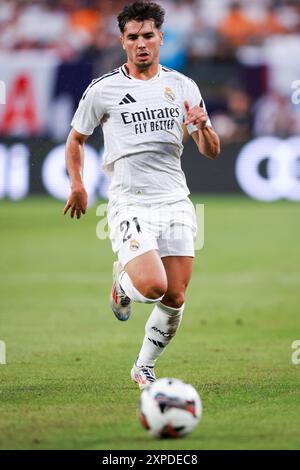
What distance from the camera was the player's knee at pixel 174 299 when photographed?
6953 mm

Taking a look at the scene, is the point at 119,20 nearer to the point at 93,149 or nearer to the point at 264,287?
the point at 264,287

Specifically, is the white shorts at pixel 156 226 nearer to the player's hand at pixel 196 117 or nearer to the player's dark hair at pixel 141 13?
the player's hand at pixel 196 117

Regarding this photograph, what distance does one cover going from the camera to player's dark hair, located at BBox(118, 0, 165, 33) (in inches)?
274

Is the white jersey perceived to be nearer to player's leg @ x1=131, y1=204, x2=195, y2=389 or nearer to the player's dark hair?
player's leg @ x1=131, y1=204, x2=195, y2=389

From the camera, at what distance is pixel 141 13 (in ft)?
22.9

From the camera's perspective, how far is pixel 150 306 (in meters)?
11.6

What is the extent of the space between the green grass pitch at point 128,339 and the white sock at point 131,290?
2.09 ft

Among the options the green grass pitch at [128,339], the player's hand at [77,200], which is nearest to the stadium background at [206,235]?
the green grass pitch at [128,339]

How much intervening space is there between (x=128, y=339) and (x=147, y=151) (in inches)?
112

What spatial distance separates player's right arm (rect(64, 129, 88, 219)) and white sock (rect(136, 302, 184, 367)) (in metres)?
0.88

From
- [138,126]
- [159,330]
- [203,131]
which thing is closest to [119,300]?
[159,330]

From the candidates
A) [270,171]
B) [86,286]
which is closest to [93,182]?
[270,171]

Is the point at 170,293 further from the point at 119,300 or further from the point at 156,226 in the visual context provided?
the point at 119,300

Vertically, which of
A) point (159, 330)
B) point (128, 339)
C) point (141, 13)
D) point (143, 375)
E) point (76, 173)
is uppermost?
point (141, 13)
